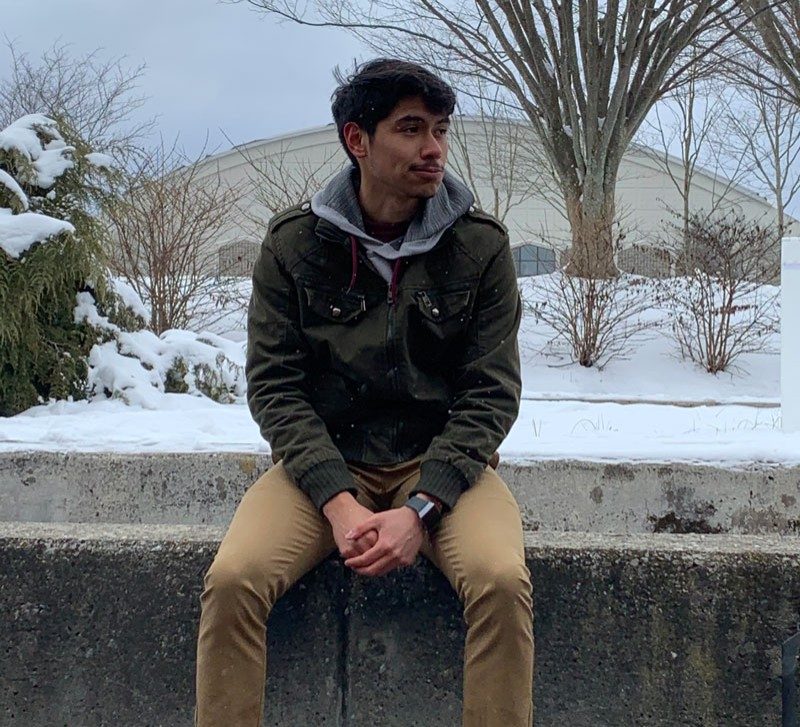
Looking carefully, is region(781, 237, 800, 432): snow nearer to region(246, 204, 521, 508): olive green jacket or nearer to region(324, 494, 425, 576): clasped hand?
region(246, 204, 521, 508): olive green jacket

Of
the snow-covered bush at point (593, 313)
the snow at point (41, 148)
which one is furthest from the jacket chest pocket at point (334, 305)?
the snow-covered bush at point (593, 313)

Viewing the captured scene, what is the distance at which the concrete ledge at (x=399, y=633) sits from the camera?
7.35 ft

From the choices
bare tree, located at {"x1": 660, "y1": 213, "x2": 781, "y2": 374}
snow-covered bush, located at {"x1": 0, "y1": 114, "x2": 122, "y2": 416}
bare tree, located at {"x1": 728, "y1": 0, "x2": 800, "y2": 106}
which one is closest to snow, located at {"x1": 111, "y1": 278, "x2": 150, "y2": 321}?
snow-covered bush, located at {"x1": 0, "y1": 114, "x2": 122, "y2": 416}

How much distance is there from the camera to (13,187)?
5.22 m

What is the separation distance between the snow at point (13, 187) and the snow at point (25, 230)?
5.2 inches

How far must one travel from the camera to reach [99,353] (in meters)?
5.36

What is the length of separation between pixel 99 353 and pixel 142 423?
0.97 metres

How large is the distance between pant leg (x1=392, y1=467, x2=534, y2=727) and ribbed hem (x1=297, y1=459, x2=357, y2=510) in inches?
12.2

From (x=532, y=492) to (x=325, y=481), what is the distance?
1741 millimetres

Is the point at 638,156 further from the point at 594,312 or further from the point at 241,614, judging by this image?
the point at 241,614

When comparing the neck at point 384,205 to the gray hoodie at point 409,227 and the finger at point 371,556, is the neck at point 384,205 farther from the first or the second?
the finger at point 371,556

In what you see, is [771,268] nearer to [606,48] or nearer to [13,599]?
[606,48]

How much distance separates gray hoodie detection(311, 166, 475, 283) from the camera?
7.73 feet

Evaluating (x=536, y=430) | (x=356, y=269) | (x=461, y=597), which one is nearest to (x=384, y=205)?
(x=356, y=269)
